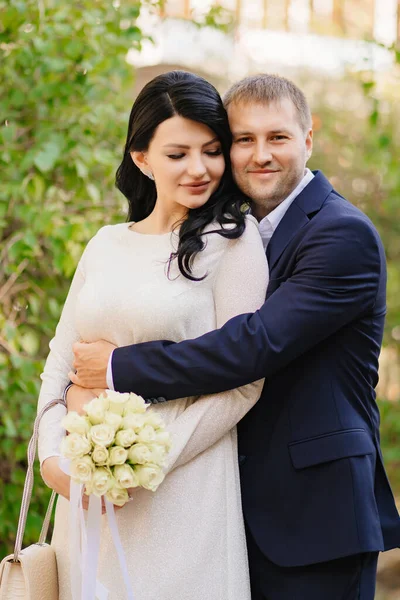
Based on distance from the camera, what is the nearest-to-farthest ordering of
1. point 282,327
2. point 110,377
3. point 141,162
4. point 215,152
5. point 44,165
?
point 282,327 → point 110,377 → point 215,152 → point 141,162 → point 44,165

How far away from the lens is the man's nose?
8.22 feet

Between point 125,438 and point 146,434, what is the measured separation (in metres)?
0.05

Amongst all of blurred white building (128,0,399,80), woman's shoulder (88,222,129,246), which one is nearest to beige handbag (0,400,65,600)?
woman's shoulder (88,222,129,246)

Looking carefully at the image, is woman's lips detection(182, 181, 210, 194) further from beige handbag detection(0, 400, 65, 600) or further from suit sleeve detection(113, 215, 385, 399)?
beige handbag detection(0, 400, 65, 600)

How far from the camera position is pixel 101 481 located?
6.61 ft

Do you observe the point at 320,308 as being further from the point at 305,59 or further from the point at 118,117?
the point at 305,59

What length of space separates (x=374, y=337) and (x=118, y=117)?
2.16 meters

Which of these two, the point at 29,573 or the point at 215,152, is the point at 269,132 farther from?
the point at 29,573

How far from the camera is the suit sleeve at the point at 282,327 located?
220 cm

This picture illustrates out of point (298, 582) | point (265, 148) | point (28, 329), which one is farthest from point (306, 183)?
point (28, 329)

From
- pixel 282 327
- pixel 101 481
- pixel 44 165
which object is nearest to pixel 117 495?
pixel 101 481

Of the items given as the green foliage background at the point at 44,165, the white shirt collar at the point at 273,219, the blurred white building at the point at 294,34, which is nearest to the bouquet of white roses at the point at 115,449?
the white shirt collar at the point at 273,219

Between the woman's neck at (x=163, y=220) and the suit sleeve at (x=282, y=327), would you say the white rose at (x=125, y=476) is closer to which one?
the suit sleeve at (x=282, y=327)

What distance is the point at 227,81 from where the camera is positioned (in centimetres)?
709
